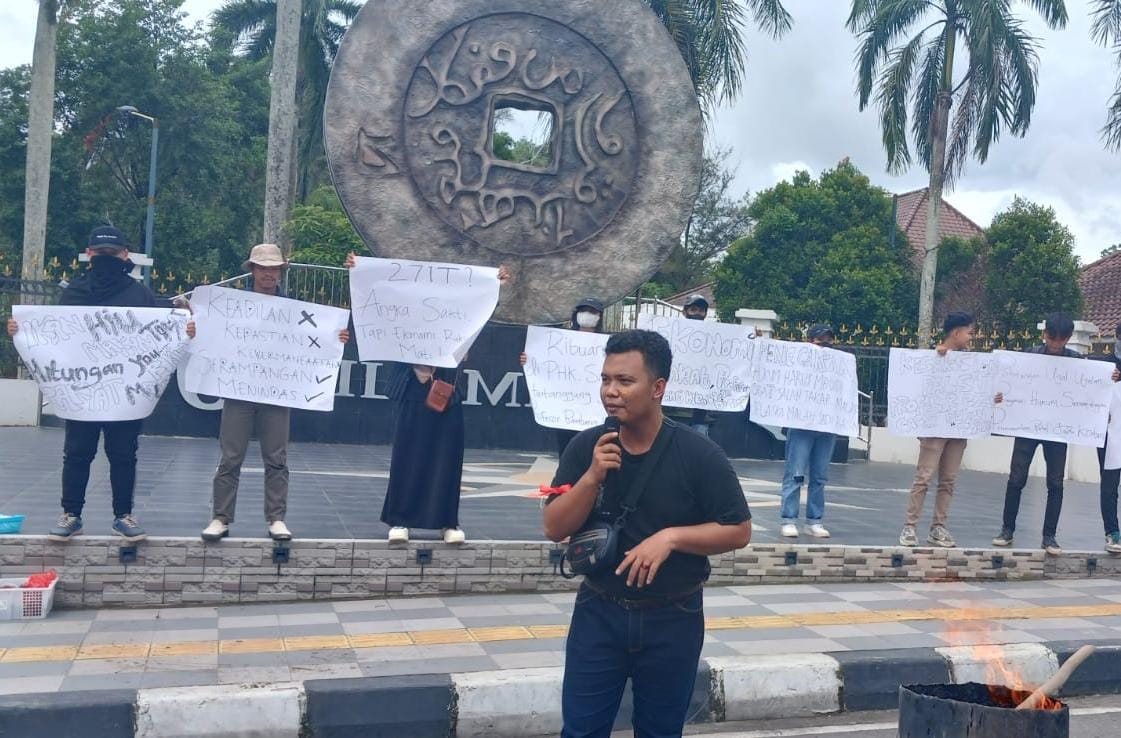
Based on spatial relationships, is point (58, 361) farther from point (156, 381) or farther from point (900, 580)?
point (900, 580)

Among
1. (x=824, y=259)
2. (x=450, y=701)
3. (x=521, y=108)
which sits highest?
(x=824, y=259)

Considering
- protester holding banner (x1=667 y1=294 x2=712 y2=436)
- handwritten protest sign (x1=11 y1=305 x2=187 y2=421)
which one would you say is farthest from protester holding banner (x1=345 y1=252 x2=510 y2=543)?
protester holding banner (x1=667 y1=294 x2=712 y2=436)

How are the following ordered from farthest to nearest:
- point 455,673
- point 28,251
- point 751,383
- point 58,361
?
point 28,251 → point 751,383 → point 58,361 → point 455,673

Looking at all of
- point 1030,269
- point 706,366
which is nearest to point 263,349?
point 706,366

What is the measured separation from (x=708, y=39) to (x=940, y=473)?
14.9 metres

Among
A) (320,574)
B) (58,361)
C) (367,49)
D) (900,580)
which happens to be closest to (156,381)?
(58,361)

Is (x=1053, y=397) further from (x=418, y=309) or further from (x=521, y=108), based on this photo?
(x=521, y=108)

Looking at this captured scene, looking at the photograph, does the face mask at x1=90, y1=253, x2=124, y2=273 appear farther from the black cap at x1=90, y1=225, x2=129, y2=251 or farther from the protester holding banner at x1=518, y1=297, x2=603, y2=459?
the protester holding banner at x1=518, y1=297, x2=603, y2=459

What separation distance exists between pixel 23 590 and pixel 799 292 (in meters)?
28.8

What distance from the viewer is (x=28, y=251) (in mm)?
20688

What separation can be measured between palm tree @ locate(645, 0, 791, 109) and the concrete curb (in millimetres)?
16987

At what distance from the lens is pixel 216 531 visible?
6371 millimetres

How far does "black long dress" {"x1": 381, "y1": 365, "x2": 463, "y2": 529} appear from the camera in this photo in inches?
272

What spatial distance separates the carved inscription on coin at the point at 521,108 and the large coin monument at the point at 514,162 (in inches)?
0.5
